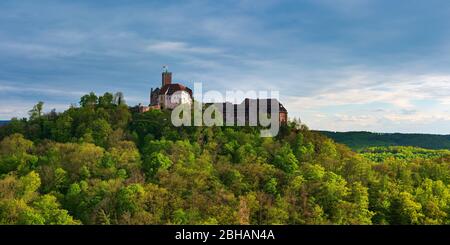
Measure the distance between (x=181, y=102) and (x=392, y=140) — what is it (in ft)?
260

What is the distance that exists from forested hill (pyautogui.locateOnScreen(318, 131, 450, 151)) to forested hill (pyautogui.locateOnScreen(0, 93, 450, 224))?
55.5 meters

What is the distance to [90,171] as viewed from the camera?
54875 millimetres

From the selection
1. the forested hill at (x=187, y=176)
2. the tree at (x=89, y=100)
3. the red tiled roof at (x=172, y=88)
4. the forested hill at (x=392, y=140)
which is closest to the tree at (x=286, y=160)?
the forested hill at (x=187, y=176)

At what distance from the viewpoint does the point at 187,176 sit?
5066 cm

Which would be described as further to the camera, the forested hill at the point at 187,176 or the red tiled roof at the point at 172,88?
the red tiled roof at the point at 172,88

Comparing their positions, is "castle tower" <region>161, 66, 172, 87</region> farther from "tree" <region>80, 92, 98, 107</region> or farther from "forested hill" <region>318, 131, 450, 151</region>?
"forested hill" <region>318, 131, 450, 151</region>

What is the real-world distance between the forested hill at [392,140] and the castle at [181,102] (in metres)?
55.8

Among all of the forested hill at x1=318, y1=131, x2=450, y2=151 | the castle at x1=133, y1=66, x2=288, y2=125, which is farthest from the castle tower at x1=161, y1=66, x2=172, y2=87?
the forested hill at x1=318, y1=131, x2=450, y2=151

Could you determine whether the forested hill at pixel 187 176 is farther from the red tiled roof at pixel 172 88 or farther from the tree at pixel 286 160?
the red tiled roof at pixel 172 88

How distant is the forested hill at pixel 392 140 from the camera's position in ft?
426

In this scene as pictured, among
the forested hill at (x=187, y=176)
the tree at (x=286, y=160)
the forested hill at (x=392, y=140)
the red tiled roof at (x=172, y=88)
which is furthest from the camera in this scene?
the forested hill at (x=392, y=140)
